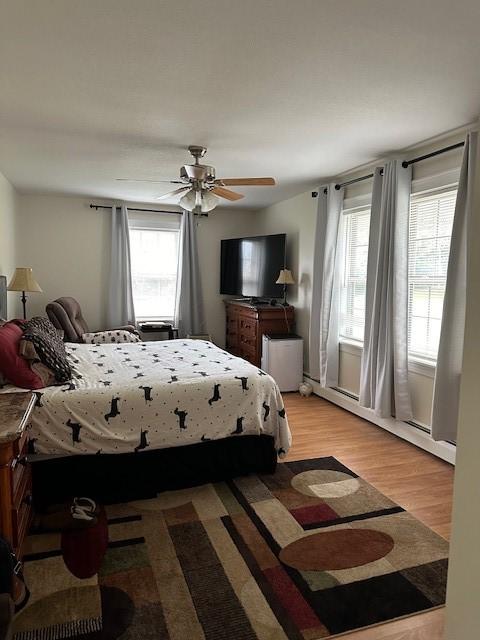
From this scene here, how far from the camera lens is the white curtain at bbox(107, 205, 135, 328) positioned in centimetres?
616

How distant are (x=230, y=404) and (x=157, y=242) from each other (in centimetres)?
411

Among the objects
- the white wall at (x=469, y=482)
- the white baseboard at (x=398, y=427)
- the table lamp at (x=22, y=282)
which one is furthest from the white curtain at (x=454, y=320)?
the table lamp at (x=22, y=282)

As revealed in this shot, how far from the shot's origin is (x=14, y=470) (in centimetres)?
205

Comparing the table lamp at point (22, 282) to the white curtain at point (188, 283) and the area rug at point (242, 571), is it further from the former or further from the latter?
the area rug at point (242, 571)

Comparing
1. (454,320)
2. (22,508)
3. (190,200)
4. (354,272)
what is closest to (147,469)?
(22,508)

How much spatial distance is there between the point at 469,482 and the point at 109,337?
4558 millimetres

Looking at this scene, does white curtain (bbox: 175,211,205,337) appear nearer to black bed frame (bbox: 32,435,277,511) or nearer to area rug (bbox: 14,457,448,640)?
black bed frame (bbox: 32,435,277,511)

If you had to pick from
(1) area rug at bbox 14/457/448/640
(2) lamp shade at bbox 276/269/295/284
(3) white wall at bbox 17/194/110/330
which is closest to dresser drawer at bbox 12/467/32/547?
(1) area rug at bbox 14/457/448/640

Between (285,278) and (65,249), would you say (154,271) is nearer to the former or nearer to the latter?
(65,249)

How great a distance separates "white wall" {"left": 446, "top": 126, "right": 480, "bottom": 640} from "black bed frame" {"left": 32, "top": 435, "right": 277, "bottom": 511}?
1.71 meters

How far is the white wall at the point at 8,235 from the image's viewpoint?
15.5 ft

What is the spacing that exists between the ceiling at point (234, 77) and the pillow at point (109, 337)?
2.15 metres

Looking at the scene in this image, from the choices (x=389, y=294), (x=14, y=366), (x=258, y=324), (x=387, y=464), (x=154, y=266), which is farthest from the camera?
(x=154, y=266)

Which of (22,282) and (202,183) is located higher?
(202,183)
